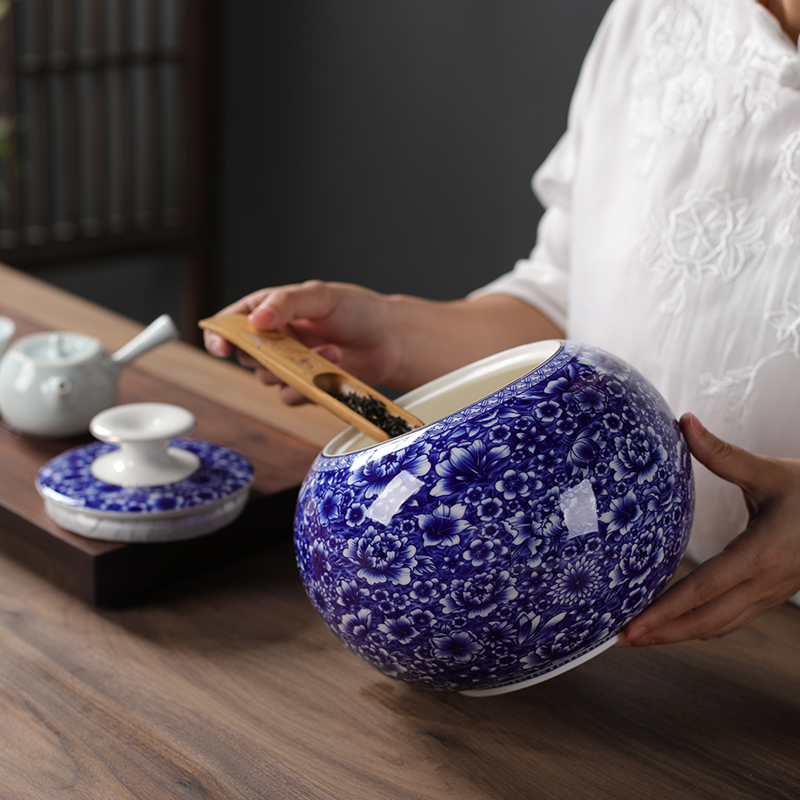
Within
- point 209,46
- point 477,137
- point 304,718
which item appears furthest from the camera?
point 209,46

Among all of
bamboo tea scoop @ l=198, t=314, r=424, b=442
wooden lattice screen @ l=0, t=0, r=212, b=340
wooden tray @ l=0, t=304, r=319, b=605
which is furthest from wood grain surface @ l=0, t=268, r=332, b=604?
wooden lattice screen @ l=0, t=0, r=212, b=340

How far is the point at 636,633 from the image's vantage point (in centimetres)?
61

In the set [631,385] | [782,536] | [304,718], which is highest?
[631,385]

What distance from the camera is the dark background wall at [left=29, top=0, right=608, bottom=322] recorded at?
2867 millimetres

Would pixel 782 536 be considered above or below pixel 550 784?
above

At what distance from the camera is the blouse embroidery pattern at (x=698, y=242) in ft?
2.85

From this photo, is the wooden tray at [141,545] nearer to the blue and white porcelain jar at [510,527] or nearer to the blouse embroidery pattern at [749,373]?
the blue and white porcelain jar at [510,527]

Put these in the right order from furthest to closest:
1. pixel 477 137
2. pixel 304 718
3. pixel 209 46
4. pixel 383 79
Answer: pixel 209 46
pixel 383 79
pixel 477 137
pixel 304 718

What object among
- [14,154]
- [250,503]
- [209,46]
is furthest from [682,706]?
[209,46]

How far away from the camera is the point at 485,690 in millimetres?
644

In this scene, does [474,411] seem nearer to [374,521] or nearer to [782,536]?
[374,521]

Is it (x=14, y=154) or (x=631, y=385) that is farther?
(x=14, y=154)

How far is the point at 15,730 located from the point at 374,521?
29 cm

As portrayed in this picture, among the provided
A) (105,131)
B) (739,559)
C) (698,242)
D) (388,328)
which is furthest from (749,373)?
(105,131)
